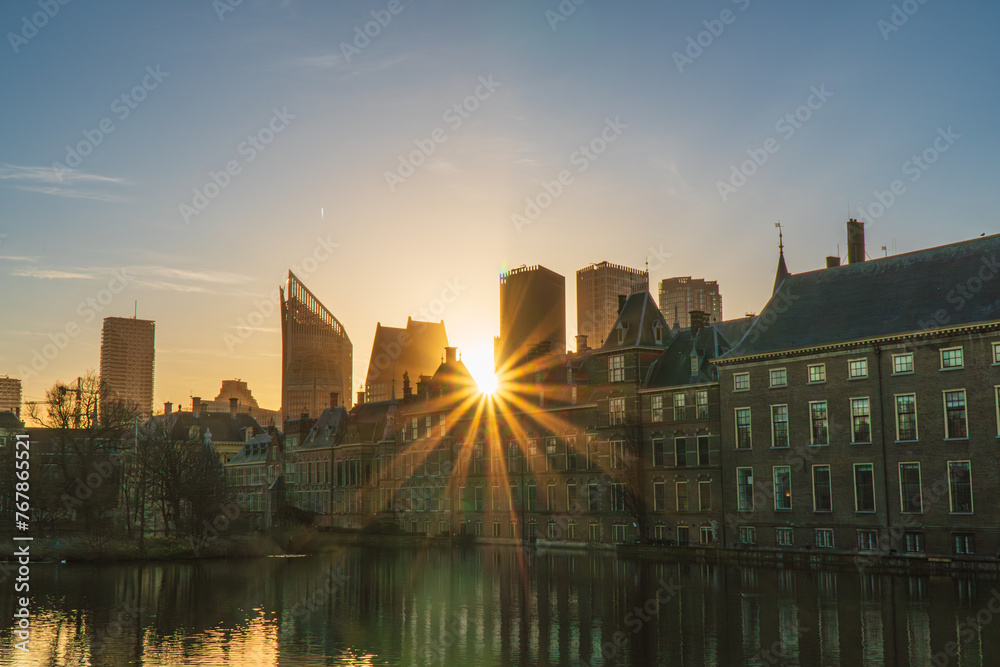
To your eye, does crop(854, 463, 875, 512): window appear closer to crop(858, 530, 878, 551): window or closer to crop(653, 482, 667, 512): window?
crop(858, 530, 878, 551): window

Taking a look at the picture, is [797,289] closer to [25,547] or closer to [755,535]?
[755,535]

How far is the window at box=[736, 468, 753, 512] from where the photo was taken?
62969 millimetres

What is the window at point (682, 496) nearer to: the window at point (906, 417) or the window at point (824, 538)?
the window at point (824, 538)

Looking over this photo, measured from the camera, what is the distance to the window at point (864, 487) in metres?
56.1

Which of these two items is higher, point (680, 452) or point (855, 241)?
point (855, 241)

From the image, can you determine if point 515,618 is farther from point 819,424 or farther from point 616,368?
point 616,368

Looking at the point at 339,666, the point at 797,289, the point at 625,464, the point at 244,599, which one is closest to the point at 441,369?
the point at 625,464

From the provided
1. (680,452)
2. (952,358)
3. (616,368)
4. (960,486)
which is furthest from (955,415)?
(616,368)

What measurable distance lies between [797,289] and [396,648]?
4644cm

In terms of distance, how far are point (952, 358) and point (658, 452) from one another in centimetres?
2327

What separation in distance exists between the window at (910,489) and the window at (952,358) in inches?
230

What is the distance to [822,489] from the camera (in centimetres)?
5872

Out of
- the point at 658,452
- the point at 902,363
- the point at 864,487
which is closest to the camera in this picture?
the point at 902,363

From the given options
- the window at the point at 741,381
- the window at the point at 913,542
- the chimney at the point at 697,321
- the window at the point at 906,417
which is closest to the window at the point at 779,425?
the window at the point at 741,381
